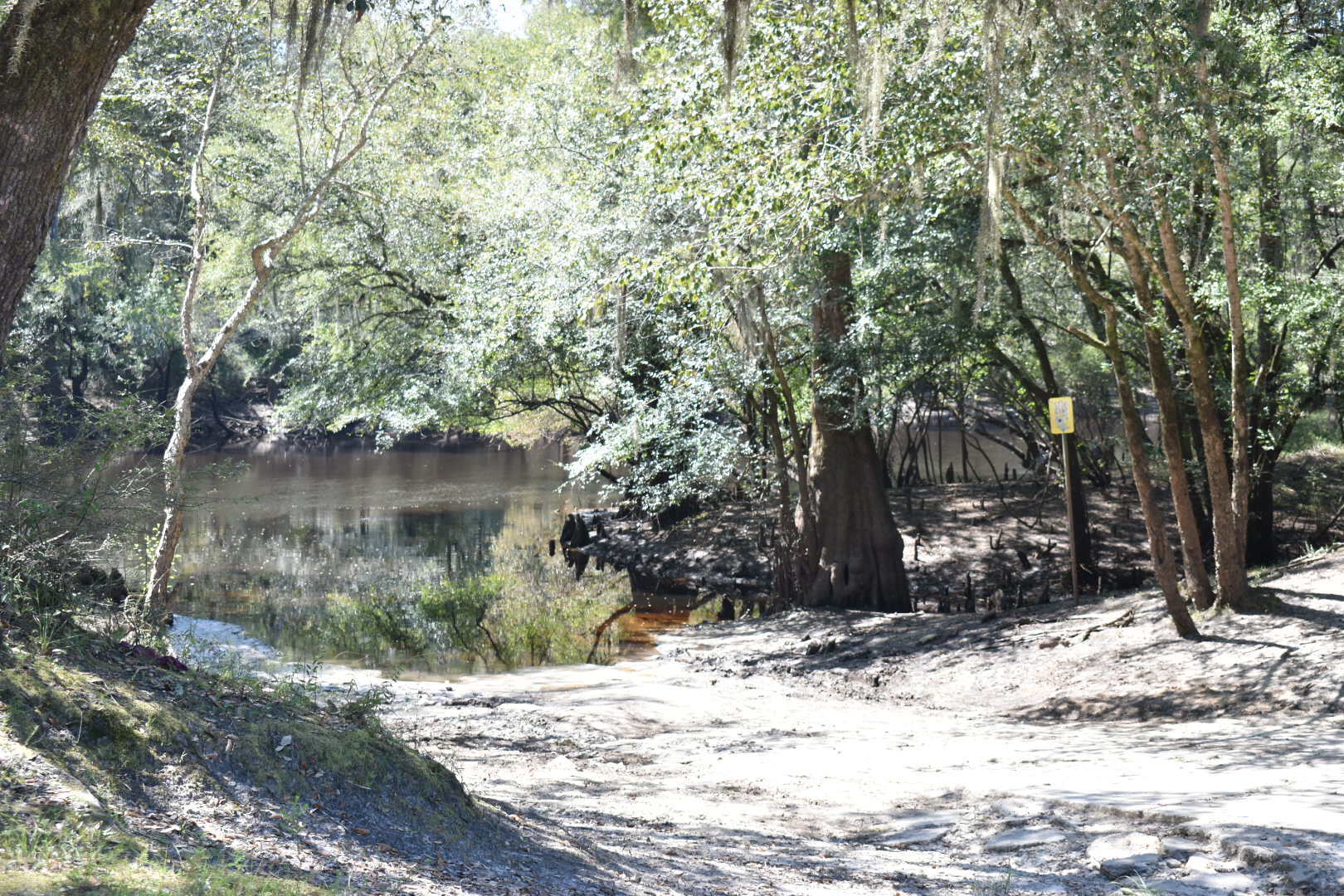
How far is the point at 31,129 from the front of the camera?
432cm

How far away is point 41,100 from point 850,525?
36.7 ft

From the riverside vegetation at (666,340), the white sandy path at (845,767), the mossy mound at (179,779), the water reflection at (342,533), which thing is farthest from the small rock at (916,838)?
the water reflection at (342,533)

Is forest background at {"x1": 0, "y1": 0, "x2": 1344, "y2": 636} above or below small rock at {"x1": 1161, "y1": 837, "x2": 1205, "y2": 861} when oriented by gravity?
above

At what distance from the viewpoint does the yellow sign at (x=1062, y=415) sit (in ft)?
35.6

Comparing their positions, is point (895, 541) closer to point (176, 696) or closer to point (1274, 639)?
point (1274, 639)

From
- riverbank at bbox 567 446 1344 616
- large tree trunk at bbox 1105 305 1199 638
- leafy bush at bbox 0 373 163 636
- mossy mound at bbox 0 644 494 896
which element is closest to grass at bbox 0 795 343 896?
mossy mound at bbox 0 644 494 896

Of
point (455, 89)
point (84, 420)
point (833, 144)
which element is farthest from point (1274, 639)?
point (455, 89)

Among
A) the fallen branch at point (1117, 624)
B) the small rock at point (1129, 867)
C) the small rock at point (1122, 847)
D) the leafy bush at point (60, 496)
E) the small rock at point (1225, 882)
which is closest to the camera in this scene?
the small rock at point (1225, 882)

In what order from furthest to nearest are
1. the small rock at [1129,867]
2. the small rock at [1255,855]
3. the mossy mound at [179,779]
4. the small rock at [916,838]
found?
the small rock at [916,838], the small rock at [1129,867], the small rock at [1255,855], the mossy mound at [179,779]

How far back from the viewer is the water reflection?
14.4 meters

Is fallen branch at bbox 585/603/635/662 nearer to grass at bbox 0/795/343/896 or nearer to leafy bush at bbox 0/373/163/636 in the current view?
leafy bush at bbox 0/373/163/636

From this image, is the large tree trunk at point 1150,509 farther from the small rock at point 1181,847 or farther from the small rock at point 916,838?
the small rock at point 1181,847

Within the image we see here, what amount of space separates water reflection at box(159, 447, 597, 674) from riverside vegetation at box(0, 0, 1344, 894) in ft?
2.13

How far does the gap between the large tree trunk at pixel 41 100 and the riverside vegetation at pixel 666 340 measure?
1cm
